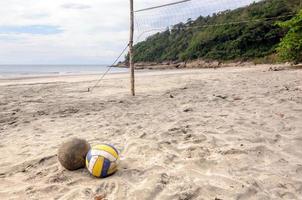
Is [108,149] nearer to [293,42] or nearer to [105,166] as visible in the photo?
[105,166]

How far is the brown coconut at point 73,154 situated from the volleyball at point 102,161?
5.7 inches

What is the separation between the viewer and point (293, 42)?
50.7ft

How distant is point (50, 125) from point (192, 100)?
11.2 feet

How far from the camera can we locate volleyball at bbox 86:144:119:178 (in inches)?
103

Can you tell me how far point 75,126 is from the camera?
461 centimetres

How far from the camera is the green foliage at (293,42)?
15.1 meters

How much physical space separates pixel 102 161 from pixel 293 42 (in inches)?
627

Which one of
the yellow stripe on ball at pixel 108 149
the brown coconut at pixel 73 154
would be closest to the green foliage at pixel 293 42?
the yellow stripe on ball at pixel 108 149

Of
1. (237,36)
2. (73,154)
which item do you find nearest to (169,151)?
(73,154)

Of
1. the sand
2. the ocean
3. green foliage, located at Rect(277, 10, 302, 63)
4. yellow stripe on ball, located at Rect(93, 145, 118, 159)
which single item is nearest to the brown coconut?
the sand

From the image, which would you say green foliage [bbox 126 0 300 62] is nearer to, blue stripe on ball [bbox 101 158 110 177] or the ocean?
the ocean

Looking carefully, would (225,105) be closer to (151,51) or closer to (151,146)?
(151,146)

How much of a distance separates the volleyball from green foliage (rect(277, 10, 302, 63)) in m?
15.3

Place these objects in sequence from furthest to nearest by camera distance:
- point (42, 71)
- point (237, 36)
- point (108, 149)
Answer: point (237, 36) < point (42, 71) < point (108, 149)
